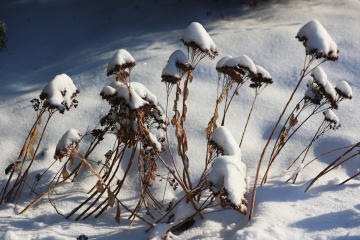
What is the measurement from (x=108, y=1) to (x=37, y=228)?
3408mm

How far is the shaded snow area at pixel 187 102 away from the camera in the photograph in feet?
8.39

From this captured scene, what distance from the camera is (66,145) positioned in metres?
2.47

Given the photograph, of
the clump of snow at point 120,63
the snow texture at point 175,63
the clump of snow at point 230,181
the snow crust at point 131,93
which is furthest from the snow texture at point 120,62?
the clump of snow at point 230,181

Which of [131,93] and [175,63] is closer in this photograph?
[131,93]

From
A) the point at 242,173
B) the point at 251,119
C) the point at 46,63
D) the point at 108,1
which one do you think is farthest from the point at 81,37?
the point at 242,173

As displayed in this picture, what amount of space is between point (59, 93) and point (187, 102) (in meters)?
1.42

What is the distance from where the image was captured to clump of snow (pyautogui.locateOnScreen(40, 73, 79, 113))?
8.33 feet

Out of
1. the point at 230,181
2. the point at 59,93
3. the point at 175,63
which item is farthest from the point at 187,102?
the point at 230,181

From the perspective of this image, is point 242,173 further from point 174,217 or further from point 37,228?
point 37,228

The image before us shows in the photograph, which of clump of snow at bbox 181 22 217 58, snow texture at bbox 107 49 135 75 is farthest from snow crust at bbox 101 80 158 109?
clump of snow at bbox 181 22 217 58

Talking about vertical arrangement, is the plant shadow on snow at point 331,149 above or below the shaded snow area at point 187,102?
below

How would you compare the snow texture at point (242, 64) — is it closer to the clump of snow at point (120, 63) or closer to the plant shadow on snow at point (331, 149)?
the clump of snow at point (120, 63)

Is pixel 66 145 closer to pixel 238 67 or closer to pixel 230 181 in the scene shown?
pixel 230 181

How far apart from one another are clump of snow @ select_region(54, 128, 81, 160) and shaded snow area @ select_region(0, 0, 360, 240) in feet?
0.04
